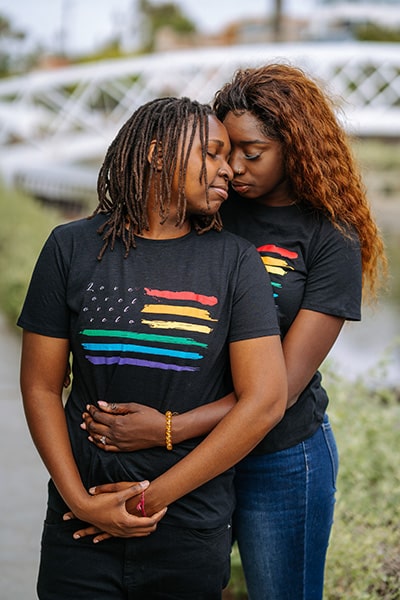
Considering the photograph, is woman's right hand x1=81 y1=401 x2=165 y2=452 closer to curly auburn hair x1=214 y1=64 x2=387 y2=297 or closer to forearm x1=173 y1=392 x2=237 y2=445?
forearm x1=173 y1=392 x2=237 y2=445

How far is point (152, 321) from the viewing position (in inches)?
86.0

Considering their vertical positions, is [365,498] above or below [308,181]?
below

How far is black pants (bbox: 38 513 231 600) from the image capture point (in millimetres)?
2215

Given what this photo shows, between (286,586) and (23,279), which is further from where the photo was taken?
(23,279)

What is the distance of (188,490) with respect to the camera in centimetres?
218

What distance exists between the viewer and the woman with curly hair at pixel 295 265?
243 centimetres

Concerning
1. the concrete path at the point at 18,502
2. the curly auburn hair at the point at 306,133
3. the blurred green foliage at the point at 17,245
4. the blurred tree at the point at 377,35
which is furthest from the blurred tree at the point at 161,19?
the curly auburn hair at the point at 306,133

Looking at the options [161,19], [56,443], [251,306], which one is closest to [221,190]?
[251,306]

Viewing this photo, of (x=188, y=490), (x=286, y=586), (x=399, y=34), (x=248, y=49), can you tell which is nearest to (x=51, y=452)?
(x=188, y=490)

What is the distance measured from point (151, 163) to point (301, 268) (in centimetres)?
47

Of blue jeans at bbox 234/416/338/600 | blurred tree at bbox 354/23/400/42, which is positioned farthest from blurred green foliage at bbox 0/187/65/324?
blurred tree at bbox 354/23/400/42

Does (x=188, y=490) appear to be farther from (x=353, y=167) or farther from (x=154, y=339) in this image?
(x=353, y=167)

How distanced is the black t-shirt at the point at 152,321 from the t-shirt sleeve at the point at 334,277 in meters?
0.22

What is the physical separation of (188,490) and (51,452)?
0.34 metres
